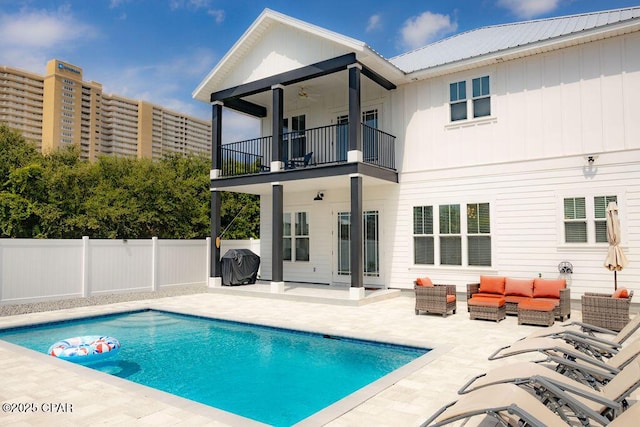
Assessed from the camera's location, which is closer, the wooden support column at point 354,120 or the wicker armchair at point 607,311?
the wicker armchair at point 607,311

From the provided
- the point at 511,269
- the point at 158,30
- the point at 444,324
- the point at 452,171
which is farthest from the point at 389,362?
the point at 158,30

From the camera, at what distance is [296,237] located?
1532 centimetres

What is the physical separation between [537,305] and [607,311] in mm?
1080

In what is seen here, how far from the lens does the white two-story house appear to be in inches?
392

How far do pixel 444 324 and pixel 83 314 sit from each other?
303 inches

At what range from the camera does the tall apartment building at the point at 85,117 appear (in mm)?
47500

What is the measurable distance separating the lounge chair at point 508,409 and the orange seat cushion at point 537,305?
5.68 m

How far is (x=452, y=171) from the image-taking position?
11891 mm

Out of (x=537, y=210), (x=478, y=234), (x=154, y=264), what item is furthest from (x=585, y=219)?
(x=154, y=264)

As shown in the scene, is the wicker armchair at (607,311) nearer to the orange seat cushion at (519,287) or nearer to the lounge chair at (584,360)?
the orange seat cushion at (519,287)

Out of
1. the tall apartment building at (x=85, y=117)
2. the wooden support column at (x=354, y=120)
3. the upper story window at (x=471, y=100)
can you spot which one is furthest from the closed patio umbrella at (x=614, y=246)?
the tall apartment building at (x=85, y=117)

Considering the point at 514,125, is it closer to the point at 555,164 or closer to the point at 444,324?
the point at 555,164

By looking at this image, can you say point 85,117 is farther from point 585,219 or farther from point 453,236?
point 585,219

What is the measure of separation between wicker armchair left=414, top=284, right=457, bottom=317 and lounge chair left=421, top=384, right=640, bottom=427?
20.5 feet
